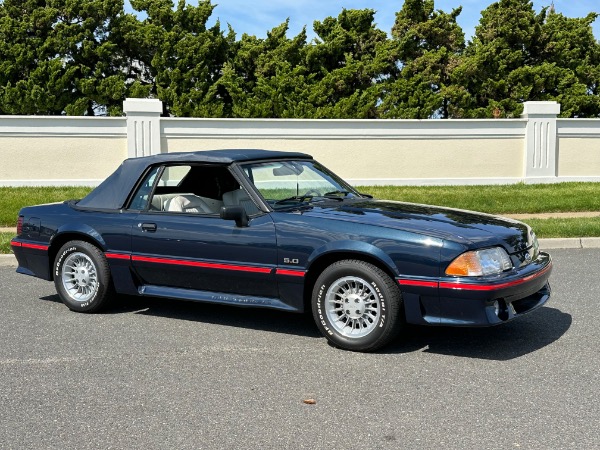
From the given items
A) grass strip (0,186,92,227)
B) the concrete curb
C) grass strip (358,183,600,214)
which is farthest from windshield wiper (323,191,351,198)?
grass strip (0,186,92,227)

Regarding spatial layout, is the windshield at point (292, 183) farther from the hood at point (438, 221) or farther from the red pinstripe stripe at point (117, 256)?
the red pinstripe stripe at point (117, 256)

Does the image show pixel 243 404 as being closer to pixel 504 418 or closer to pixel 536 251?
pixel 504 418

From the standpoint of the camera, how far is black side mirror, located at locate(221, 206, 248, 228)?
590cm

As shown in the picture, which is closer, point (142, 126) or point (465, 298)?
point (465, 298)

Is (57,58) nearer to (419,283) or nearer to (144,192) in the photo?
(144,192)

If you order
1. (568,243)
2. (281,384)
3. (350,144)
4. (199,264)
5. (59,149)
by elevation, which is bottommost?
(281,384)

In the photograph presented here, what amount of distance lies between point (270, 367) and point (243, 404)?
77 cm

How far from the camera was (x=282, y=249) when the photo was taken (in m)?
5.80

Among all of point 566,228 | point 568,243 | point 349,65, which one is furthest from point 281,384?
point 349,65

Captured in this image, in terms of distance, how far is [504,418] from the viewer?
4238 mm

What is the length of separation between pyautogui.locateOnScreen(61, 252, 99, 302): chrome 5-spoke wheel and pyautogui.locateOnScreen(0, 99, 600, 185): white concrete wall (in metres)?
11.1

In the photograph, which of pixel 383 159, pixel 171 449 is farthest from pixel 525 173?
pixel 171 449

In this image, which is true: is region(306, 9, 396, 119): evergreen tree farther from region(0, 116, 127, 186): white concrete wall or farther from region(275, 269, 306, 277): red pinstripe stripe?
region(275, 269, 306, 277): red pinstripe stripe

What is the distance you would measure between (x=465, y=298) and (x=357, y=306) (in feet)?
2.59
